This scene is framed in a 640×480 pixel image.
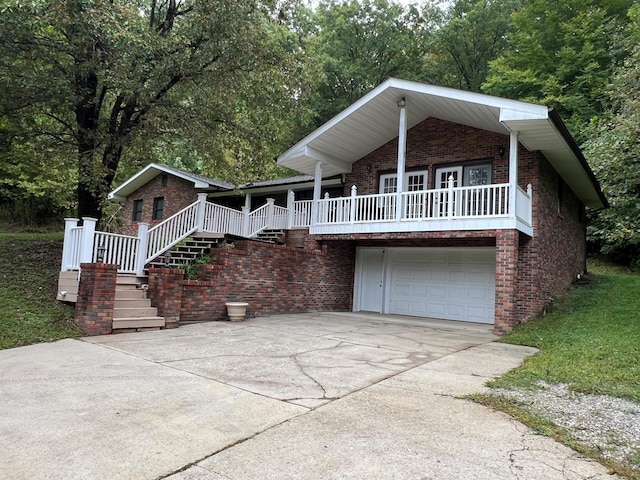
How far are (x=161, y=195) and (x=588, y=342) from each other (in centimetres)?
1703

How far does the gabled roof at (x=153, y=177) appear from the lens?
53.1 feet

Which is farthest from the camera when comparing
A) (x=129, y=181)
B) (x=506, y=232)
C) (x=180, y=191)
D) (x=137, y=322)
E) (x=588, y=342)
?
(x=129, y=181)

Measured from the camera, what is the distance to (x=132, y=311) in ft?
26.6

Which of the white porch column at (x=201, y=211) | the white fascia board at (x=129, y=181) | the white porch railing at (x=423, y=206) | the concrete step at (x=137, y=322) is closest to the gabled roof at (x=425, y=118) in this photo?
the white porch railing at (x=423, y=206)

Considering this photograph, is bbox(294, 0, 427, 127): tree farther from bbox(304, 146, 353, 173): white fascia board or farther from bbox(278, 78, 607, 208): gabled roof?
bbox(278, 78, 607, 208): gabled roof

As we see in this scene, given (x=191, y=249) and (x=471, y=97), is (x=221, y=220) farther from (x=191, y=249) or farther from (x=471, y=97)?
(x=471, y=97)

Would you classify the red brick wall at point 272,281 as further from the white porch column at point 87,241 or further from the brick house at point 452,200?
the white porch column at point 87,241

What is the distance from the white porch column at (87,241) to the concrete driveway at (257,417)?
2.41 meters

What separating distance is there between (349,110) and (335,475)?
10198mm

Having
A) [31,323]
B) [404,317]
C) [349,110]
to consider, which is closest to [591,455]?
[31,323]

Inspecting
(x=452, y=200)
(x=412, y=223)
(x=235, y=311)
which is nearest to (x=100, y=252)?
(x=235, y=311)

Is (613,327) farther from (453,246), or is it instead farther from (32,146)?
(32,146)

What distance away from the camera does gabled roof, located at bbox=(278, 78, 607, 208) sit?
356 inches

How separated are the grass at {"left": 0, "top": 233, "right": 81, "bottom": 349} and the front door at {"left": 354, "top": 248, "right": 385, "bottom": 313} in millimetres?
8270
